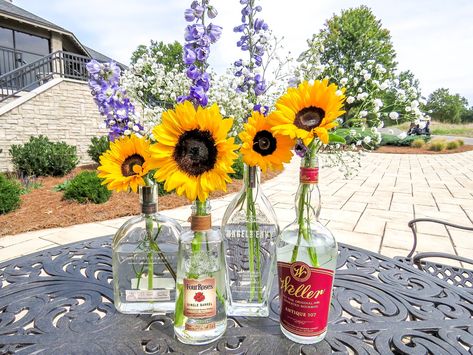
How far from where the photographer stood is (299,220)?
32.9 inches

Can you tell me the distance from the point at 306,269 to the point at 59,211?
4622 millimetres

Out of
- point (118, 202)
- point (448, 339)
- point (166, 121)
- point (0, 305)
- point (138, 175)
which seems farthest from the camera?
point (118, 202)

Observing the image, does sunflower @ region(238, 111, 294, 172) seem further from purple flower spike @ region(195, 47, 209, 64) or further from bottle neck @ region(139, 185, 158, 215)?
bottle neck @ region(139, 185, 158, 215)

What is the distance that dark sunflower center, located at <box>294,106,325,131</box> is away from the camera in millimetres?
703

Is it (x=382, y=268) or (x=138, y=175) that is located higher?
(x=138, y=175)

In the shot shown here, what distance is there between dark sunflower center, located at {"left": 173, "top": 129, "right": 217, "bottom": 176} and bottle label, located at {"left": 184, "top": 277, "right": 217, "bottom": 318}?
0.31 m

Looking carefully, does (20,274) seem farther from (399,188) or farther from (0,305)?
(399,188)

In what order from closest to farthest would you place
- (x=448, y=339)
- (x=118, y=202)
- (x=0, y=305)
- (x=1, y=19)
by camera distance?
(x=448, y=339), (x=0, y=305), (x=118, y=202), (x=1, y=19)

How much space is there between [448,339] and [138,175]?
3.45 ft

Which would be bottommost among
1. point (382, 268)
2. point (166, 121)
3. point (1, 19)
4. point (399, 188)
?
point (399, 188)

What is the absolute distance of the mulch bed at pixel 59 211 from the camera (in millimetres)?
3941

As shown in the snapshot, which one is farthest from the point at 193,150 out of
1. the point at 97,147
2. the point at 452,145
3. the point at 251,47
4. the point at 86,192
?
the point at 452,145

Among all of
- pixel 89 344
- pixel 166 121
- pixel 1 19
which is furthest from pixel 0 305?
pixel 1 19

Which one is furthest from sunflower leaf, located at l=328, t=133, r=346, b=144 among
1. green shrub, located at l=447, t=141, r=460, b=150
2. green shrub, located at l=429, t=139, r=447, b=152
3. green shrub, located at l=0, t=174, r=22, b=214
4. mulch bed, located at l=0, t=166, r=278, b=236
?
green shrub, located at l=447, t=141, r=460, b=150
